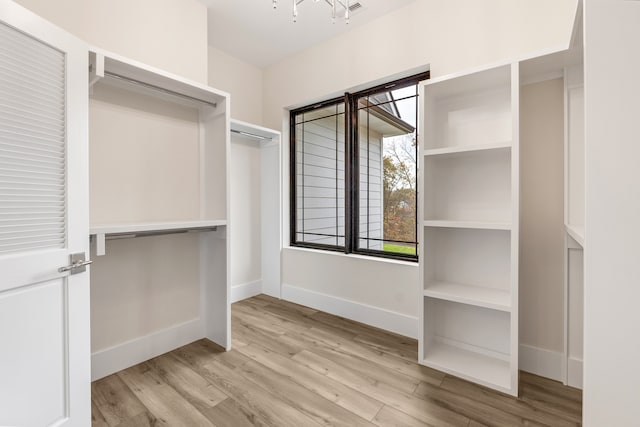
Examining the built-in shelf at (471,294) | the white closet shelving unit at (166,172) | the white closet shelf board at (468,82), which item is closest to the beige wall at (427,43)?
the white closet shelf board at (468,82)

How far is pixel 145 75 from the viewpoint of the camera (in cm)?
191

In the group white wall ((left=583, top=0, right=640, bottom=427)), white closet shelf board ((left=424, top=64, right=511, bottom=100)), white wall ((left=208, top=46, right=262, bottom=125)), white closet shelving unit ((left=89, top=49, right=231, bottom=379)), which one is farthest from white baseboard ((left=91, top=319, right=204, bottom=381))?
white closet shelf board ((left=424, top=64, right=511, bottom=100))

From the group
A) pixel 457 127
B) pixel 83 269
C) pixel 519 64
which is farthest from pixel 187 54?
pixel 519 64

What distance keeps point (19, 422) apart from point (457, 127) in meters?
2.94

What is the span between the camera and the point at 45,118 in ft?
4.17

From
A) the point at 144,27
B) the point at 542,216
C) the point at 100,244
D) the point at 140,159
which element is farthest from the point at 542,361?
the point at 144,27

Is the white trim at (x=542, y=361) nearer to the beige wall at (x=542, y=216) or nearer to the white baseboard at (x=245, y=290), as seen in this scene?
the beige wall at (x=542, y=216)

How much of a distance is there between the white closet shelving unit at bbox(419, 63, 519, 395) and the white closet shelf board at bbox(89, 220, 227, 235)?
160cm

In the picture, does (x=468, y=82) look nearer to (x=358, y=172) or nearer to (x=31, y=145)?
(x=358, y=172)

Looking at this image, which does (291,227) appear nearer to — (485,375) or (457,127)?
(457,127)

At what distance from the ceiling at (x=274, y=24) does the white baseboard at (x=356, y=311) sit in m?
2.75

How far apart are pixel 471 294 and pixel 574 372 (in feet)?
2.43

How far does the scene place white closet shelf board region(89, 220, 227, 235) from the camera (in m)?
1.64

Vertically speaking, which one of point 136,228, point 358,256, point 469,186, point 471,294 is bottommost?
point 471,294
